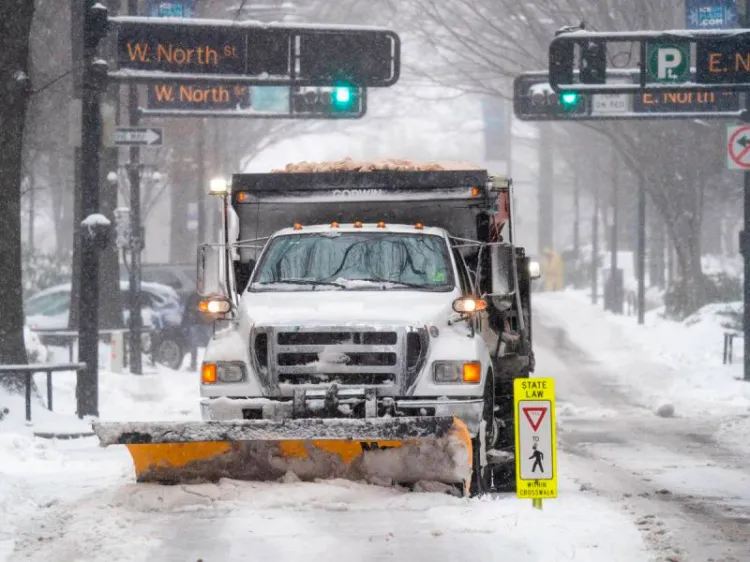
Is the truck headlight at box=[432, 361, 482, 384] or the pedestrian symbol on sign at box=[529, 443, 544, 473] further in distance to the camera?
the truck headlight at box=[432, 361, 482, 384]

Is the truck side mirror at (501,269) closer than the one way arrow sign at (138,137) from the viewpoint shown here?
Yes

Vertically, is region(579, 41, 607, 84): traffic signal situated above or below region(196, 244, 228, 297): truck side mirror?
above

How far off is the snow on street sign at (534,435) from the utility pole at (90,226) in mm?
8454

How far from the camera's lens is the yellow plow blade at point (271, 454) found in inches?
431

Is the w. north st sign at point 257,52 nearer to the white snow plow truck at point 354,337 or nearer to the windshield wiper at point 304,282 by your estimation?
the white snow plow truck at point 354,337

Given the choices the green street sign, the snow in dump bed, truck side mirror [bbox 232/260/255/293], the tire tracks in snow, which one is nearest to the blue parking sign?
the green street sign

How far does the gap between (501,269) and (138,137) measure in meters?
10.5

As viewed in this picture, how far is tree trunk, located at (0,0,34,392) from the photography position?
61.1 feet

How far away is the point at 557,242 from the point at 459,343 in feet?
342

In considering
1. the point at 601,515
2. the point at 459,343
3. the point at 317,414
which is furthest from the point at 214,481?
the point at 601,515

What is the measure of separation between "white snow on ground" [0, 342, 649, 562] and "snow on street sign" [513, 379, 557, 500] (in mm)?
201

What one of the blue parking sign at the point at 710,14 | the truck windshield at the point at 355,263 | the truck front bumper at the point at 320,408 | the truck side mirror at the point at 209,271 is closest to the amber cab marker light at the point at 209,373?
the truck front bumper at the point at 320,408

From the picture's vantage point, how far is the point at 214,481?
1168 cm

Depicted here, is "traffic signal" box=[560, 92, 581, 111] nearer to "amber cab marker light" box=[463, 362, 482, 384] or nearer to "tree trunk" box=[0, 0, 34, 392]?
"tree trunk" box=[0, 0, 34, 392]
